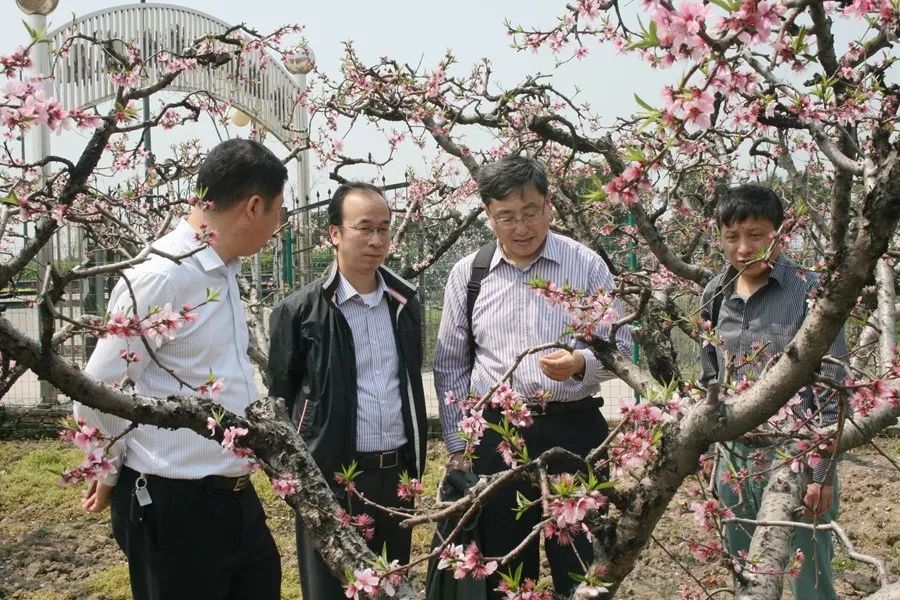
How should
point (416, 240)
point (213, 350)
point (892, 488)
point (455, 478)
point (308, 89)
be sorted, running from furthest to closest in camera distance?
1. point (416, 240)
2. point (308, 89)
3. point (892, 488)
4. point (455, 478)
5. point (213, 350)

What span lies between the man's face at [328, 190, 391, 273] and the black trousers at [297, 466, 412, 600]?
28.9 inches

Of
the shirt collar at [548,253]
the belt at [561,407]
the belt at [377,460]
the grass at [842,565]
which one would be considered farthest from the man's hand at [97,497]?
the grass at [842,565]

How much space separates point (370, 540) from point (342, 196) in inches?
48.7

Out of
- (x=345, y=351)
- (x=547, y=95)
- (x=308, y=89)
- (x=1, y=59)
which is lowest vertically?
(x=345, y=351)

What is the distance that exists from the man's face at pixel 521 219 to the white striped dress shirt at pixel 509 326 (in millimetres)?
74

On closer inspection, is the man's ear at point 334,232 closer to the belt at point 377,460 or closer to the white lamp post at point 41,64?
the belt at point 377,460

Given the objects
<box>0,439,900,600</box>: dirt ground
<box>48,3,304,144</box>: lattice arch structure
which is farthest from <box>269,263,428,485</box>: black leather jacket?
<box>48,3,304,144</box>: lattice arch structure

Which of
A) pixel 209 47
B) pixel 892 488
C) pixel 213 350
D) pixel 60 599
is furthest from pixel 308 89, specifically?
pixel 892 488

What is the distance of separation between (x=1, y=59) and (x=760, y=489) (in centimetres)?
273

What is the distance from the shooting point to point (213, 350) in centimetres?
238

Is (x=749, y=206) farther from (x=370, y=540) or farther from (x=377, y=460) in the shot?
(x=370, y=540)

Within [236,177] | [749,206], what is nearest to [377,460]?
[236,177]

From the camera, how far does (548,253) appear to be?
301cm

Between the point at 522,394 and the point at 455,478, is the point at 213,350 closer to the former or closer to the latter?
the point at 455,478
